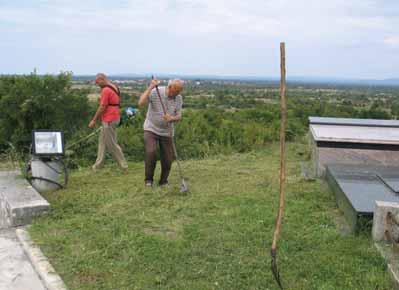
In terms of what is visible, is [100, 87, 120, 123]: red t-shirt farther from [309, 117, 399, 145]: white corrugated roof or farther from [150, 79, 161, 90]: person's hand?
[309, 117, 399, 145]: white corrugated roof

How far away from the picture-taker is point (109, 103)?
279 inches

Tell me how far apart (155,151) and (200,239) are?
78.3 inches

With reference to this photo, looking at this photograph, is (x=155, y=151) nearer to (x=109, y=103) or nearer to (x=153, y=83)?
(x=153, y=83)

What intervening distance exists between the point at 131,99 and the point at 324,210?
13.3m

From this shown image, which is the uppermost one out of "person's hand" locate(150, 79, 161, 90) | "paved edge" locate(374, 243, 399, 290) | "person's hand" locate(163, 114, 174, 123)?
"person's hand" locate(150, 79, 161, 90)

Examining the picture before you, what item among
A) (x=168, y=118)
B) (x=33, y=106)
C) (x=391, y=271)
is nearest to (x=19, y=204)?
(x=168, y=118)

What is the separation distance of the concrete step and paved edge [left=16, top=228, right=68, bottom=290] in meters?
0.32

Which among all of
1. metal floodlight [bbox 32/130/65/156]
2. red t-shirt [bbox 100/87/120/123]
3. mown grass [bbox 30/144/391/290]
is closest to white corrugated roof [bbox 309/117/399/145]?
mown grass [bbox 30/144/391/290]

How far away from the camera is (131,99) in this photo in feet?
57.4

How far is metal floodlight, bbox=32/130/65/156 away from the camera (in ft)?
19.2

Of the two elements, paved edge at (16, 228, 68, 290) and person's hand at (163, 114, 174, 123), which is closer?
paved edge at (16, 228, 68, 290)

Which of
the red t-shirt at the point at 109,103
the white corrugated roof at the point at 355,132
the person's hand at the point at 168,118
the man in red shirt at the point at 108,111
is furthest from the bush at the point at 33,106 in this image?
the white corrugated roof at the point at 355,132

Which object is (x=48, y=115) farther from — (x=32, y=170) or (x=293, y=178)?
(x=293, y=178)

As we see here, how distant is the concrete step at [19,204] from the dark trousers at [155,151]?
1.42 m
